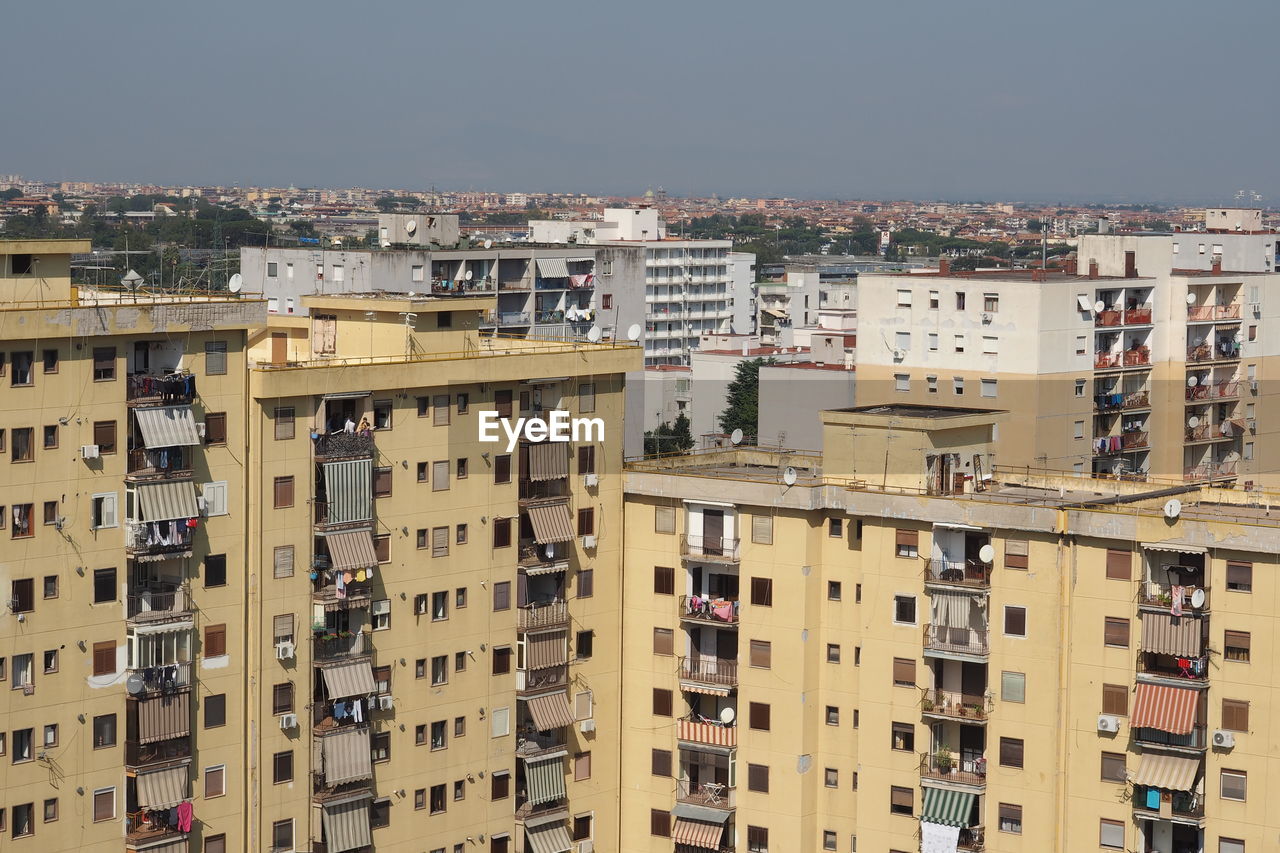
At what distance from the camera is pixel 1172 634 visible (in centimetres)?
3253

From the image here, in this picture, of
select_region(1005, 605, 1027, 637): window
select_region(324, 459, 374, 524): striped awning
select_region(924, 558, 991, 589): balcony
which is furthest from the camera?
select_region(924, 558, 991, 589): balcony

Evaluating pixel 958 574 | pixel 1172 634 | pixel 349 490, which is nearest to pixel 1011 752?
pixel 958 574

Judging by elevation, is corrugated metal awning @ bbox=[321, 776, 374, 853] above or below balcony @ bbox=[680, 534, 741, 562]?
below

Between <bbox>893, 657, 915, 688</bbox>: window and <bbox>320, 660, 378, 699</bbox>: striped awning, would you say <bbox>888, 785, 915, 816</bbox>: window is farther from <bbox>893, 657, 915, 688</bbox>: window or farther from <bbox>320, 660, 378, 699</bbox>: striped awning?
<bbox>320, 660, 378, 699</bbox>: striped awning

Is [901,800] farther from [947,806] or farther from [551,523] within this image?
[551,523]

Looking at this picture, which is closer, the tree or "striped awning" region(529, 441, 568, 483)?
"striped awning" region(529, 441, 568, 483)

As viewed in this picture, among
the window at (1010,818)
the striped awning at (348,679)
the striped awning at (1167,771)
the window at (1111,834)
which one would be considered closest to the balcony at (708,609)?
the window at (1010,818)

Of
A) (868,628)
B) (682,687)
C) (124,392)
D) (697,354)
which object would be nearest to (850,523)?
(868,628)

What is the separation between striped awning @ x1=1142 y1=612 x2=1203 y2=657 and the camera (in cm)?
3238

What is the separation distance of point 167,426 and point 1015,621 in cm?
1472

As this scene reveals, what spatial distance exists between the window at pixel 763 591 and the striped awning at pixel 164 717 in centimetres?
1068

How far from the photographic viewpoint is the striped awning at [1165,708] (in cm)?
3247

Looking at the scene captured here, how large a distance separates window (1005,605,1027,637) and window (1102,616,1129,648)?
4.73 feet

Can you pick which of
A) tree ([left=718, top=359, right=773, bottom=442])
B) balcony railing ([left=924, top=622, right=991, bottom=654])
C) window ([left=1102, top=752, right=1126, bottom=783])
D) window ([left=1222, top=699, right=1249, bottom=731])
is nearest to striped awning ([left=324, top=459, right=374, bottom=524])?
balcony railing ([left=924, top=622, right=991, bottom=654])
